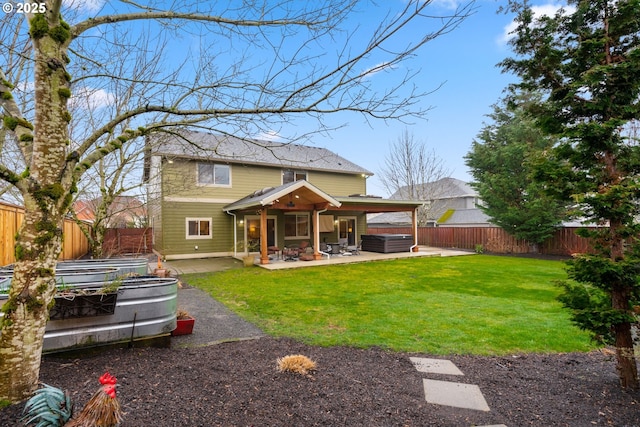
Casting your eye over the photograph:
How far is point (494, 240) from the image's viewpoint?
17.3m

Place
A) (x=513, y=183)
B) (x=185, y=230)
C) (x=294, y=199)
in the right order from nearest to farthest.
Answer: (x=294, y=199) < (x=185, y=230) < (x=513, y=183)

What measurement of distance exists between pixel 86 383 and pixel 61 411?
0.83m

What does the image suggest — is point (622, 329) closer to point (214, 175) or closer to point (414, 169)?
point (214, 175)

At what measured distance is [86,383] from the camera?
2557 mm

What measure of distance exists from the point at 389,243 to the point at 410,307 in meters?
9.91

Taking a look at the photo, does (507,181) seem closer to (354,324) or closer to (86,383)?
(354,324)

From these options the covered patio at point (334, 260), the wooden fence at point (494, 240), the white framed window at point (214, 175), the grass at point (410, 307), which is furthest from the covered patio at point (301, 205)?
the wooden fence at point (494, 240)

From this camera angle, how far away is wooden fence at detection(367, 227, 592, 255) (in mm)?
14711

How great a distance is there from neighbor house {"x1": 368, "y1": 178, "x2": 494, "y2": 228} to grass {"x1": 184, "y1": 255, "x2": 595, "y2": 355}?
13.0 metres

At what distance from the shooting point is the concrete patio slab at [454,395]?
8.77 feet

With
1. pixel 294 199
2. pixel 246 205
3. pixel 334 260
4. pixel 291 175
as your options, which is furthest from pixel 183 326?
pixel 291 175

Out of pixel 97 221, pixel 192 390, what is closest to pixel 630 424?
pixel 192 390

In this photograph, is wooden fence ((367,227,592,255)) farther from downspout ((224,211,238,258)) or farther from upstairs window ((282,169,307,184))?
downspout ((224,211,238,258))

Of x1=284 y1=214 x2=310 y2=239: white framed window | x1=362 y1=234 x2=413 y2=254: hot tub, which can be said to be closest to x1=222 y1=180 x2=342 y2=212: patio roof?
x1=284 y1=214 x2=310 y2=239: white framed window
